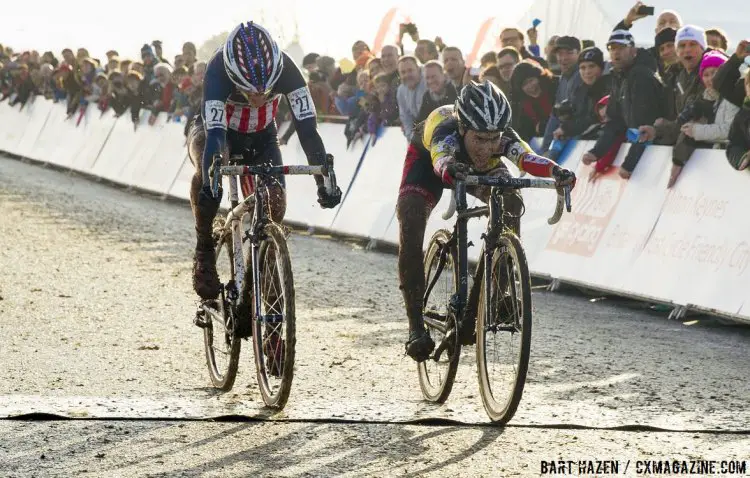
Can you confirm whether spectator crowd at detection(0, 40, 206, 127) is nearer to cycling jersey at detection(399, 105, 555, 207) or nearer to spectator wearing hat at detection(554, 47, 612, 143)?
spectator wearing hat at detection(554, 47, 612, 143)

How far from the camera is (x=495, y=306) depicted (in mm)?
6625

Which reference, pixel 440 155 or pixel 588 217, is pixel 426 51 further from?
pixel 440 155

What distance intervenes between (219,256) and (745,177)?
497cm

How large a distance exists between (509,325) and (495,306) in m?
0.13

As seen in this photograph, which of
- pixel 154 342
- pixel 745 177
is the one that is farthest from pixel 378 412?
pixel 745 177

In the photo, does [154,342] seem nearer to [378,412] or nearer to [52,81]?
[378,412]

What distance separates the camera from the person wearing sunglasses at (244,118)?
23.6 feet

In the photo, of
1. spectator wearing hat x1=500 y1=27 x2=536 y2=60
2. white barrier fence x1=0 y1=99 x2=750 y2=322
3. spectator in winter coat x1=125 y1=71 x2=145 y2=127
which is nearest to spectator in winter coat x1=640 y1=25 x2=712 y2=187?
white barrier fence x1=0 y1=99 x2=750 y2=322

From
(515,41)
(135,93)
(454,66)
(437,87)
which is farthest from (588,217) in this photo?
(135,93)

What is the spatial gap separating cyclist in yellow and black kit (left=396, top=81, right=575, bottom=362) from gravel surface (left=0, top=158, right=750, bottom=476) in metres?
0.63

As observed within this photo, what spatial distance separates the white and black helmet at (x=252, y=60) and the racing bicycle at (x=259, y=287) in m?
0.48

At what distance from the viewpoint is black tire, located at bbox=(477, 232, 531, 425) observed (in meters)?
6.29

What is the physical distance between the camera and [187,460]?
19.0 feet

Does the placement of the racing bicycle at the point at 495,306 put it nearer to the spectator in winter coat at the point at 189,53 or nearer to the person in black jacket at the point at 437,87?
the person in black jacket at the point at 437,87
